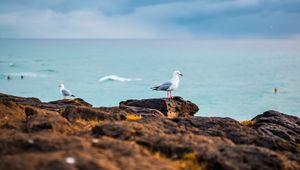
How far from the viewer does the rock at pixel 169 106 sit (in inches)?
1131

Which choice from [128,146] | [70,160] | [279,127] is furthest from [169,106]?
[70,160]

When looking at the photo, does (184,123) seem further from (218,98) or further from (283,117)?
(218,98)

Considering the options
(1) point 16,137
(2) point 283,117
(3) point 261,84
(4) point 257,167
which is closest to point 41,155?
(1) point 16,137

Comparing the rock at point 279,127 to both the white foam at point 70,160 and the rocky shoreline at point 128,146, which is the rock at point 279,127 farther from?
the white foam at point 70,160

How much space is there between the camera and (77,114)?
18625 mm

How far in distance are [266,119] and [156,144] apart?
40.4 feet

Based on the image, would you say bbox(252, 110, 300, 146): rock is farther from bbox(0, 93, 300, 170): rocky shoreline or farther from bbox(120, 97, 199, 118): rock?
bbox(120, 97, 199, 118): rock

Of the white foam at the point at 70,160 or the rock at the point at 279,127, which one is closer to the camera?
the white foam at the point at 70,160

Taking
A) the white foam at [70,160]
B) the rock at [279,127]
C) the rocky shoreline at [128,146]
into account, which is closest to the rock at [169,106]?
the rock at [279,127]

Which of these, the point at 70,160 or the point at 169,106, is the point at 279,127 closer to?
the point at 169,106

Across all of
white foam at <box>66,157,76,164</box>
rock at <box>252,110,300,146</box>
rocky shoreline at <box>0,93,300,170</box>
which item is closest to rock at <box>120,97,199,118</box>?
rock at <box>252,110,300,146</box>

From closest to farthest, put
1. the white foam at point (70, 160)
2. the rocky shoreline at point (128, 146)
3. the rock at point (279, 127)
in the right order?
1. the white foam at point (70, 160)
2. the rocky shoreline at point (128, 146)
3. the rock at point (279, 127)

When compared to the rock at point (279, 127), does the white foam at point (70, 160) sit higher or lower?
higher

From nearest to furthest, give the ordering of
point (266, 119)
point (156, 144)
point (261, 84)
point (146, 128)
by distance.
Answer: point (156, 144), point (146, 128), point (266, 119), point (261, 84)
